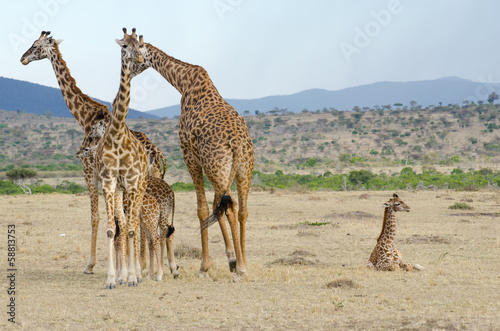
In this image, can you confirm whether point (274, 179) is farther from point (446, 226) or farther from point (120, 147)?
point (120, 147)

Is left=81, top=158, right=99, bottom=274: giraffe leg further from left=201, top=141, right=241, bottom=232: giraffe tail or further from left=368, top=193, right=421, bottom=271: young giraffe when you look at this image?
left=368, top=193, right=421, bottom=271: young giraffe

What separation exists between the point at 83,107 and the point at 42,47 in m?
1.35

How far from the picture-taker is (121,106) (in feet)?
27.2

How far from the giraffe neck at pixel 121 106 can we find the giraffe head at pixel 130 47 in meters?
0.11

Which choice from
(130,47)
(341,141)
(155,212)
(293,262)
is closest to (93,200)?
(155,212)

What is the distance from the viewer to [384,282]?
8.72 meters

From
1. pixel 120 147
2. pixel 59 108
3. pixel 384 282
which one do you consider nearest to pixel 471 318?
pixel 384 282

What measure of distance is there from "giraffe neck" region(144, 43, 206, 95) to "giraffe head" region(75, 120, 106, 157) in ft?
4.61

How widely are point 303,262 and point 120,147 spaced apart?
377cm

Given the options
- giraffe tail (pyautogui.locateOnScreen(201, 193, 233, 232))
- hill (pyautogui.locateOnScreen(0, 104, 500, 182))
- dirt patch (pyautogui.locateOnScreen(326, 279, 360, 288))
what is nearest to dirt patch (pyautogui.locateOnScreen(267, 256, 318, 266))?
dirt patch (pyautogui.locateOnScreen(326, 279, 360, 288))

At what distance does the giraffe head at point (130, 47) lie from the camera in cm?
843

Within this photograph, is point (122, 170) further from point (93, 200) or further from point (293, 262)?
point (293, 262)

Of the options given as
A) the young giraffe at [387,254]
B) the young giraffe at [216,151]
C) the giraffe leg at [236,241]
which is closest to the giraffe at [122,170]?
the young giraffe at [216,151]

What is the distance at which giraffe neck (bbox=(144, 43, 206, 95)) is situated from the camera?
9.87 m
